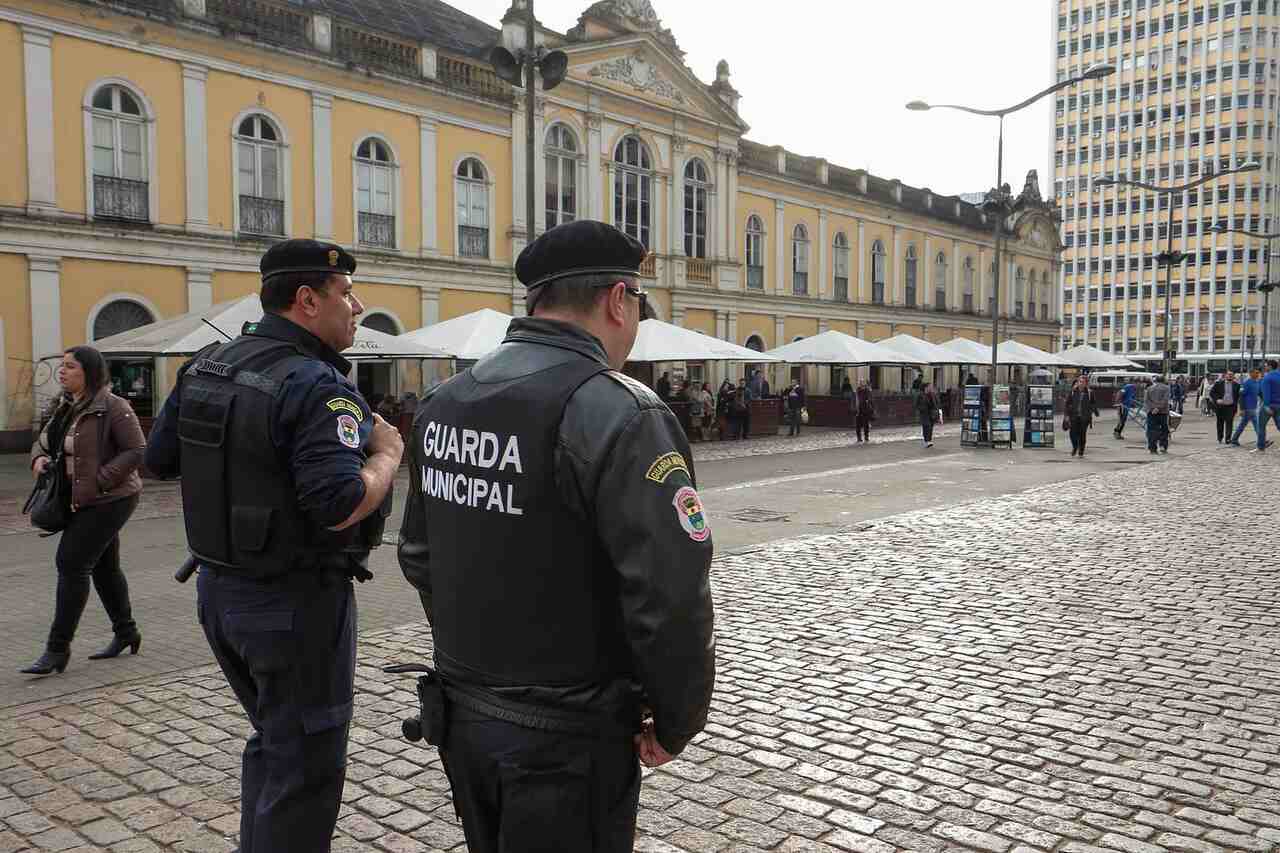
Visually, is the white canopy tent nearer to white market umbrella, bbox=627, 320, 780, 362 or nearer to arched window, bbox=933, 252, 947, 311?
white market umbrella, bbox=627, 320, 780, 362

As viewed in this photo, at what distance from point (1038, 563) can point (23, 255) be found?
62.6 feet

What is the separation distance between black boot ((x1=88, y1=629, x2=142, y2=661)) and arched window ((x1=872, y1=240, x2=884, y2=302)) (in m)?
40.6

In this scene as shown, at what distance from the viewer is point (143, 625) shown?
22.9 ft

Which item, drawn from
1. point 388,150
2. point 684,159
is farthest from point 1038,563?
point 684,159

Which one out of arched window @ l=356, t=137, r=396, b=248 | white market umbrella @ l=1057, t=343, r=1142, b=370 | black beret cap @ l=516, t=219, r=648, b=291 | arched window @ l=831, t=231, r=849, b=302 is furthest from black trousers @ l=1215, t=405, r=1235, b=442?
black beret cap @ l=516, t=219, r=648, b=291

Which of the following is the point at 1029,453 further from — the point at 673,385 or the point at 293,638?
the point at 293,638

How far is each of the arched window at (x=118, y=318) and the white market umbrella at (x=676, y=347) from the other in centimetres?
1033

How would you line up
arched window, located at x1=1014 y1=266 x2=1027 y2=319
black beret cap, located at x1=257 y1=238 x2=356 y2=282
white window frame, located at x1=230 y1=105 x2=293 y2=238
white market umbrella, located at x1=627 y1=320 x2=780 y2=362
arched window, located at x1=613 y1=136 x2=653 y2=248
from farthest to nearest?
arched window, located at x1=1014 y1=266 x2=1027 y2=319, arched window, located at x1=613 y1=136 x2=653 y2=248, white window frame, located at x1=230 y1=105 x2=293 y2=238, white market umbrella, located at x1=627 y1=320 x2=780 y2=362, black beret cap, located at x1=257 y1=238 x2=356 y2=282

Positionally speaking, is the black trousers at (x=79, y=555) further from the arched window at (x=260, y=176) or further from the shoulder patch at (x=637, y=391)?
the arched window at (x=260, y=176)

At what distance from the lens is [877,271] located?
146ft

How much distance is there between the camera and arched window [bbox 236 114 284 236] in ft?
74.5

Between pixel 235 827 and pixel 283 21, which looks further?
pixel 283 21

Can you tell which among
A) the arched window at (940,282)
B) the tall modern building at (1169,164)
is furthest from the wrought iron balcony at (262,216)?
the tall modern building at (1169,164)

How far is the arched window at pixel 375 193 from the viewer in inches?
990
